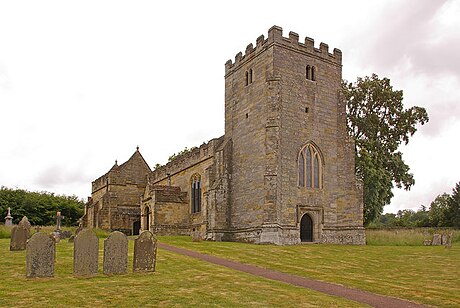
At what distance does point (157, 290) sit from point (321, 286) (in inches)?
190

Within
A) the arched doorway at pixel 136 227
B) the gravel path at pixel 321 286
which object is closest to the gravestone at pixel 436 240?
the gravel path at pixel 321 286

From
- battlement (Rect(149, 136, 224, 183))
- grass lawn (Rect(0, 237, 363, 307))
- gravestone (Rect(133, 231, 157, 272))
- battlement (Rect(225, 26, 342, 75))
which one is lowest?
grass lawn (Rect(0, 237, 363, 307))

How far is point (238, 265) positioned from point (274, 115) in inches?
493

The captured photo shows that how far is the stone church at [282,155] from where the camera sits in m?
28.2

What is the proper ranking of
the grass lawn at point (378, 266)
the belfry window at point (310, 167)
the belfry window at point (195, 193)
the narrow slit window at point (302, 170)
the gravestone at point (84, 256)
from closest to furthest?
the grass lawn at point (378, 266)
the gravestone at point (84, 256)
the narrow slit window at point (302, 170)
the belfry window at point (310, 167)
the belfry window at point (195, 193)

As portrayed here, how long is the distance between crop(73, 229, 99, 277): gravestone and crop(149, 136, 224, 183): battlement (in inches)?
772

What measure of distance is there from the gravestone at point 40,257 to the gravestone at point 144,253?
2365mm

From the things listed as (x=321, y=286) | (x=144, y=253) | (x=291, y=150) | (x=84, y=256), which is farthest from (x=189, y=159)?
(x=321, y=286)

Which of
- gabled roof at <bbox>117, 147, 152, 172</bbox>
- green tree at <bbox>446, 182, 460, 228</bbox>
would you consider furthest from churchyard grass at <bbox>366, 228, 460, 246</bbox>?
gabled roof at <bbox>117, 147, 152, 172</bbox>

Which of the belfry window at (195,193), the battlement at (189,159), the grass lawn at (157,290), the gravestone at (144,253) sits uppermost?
the battlement at (189,159)

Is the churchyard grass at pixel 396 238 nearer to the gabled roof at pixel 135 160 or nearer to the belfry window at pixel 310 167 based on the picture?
the belfry window at pixel 310 167

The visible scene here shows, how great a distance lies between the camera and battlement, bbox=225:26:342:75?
29484 mm

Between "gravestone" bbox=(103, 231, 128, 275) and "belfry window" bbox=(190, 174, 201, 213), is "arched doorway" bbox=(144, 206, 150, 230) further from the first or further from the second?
"gravestone" bbox=(103, 231, 128, 275)

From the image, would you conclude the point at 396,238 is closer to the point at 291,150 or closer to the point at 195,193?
the point at 291,150
